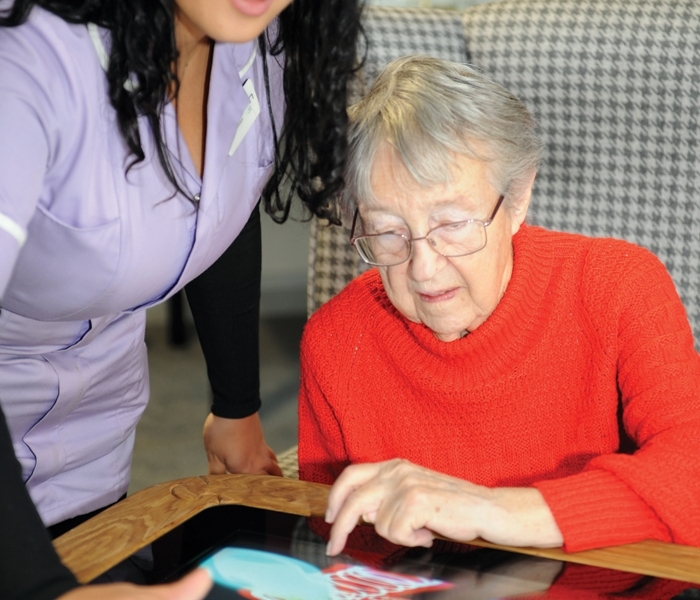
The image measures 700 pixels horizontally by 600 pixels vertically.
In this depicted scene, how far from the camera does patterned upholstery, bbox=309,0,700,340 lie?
162 cm

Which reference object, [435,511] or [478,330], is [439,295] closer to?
[478,330]

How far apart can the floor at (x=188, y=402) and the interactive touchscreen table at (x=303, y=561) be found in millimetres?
2015

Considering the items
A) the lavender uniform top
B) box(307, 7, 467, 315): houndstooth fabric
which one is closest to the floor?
box(307, 7, 467, 315): houndstooth fabric

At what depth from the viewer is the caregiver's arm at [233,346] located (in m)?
1.54

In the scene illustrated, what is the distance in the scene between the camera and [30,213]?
37.2 inches

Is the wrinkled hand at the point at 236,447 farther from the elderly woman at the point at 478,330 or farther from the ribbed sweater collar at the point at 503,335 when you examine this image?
the ribbed sweater collar at the point at 503,335

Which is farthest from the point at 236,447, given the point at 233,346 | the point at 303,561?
the point at 303,561

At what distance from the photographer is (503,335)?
1394mm

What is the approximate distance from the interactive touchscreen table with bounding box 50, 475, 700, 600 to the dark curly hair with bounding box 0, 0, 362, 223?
1.32 ft

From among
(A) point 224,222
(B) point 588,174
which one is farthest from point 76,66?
(B) point 588,174

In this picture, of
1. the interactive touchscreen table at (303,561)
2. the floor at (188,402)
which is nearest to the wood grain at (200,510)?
the interactive touchscreen table at (303,561)

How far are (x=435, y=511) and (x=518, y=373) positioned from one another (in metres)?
0.39

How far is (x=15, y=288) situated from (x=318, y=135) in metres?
0.45

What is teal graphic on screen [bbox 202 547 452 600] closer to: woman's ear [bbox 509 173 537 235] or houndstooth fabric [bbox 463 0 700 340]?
woman's ear [bbox 509 173 537 235]
